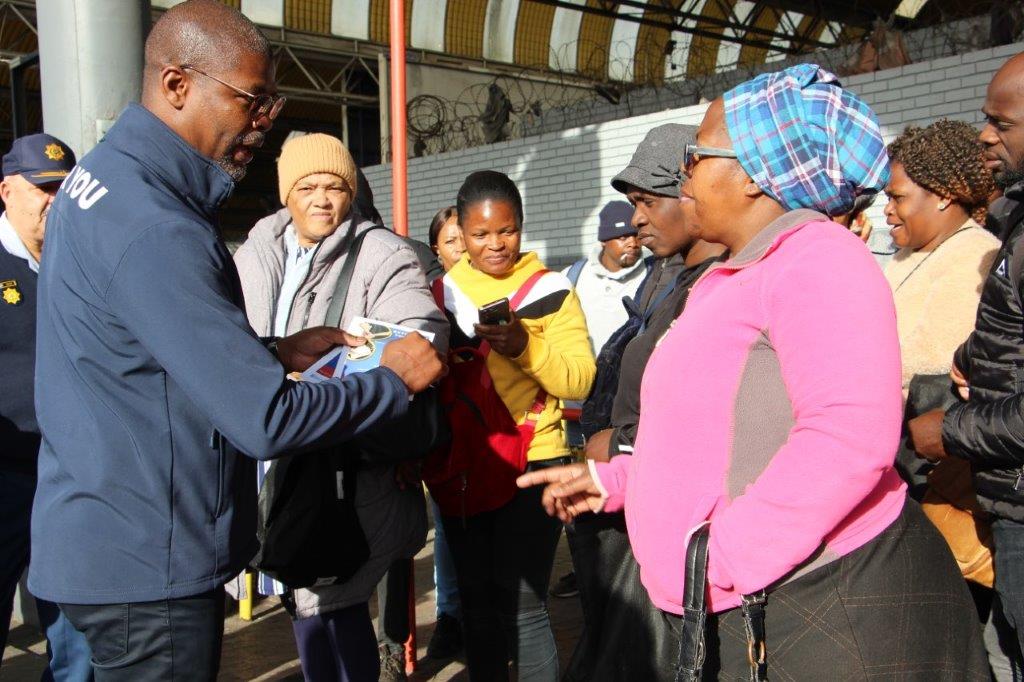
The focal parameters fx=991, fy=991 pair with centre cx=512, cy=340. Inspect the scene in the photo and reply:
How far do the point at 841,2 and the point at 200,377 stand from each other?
2082 cm

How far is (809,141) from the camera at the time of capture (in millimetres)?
1882

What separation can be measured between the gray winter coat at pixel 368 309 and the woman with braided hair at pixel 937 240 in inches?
62.4

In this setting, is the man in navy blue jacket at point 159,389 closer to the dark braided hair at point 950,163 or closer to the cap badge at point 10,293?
the cap badge at point 10,293

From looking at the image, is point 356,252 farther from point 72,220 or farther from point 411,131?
point 411,131

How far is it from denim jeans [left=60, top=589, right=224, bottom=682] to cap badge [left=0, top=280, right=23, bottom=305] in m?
1.75

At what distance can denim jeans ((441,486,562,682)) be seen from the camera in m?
3.50

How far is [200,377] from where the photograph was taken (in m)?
2.00

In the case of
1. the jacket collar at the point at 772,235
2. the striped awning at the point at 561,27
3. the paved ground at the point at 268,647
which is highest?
the striped awning at the point at 561,27

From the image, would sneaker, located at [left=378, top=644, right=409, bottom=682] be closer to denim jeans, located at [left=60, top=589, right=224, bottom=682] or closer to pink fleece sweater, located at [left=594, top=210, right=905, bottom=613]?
denim jeans, located at [left=60, top=589, right=224, bottom=682]

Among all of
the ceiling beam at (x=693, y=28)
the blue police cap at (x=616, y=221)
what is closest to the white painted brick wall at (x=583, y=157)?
the blue police cap at (x=616, y=221)

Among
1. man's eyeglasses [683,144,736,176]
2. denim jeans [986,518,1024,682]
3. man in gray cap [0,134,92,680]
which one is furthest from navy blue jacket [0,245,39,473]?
denim jeans [986,518,1024,682]

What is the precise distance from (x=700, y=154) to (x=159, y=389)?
4.01 feet

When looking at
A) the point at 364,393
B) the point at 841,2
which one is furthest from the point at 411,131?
the point at 364,393

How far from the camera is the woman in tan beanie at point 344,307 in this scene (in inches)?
123
